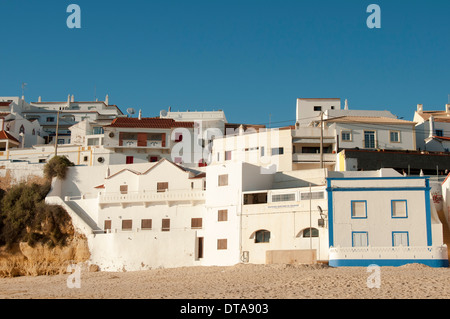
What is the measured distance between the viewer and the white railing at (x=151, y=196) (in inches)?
1793

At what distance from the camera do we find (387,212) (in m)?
38.0

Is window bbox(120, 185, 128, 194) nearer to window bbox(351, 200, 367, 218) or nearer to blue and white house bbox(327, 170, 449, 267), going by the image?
blue and white house bbox(327, 170, 449, 267)

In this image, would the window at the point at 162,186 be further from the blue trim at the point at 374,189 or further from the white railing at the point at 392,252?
the white railing at the point at 392,252

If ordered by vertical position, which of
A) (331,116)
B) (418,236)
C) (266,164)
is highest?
(331,116)

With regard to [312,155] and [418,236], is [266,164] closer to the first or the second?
[312,155]

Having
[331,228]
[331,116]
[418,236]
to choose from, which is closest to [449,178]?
[418,236]

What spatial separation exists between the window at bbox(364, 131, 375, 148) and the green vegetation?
2783 centimetres

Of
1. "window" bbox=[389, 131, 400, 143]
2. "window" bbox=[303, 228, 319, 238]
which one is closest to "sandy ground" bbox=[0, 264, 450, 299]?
"window" bbox=[303, 228, 319, 238]

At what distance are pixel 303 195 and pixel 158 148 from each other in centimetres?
2617

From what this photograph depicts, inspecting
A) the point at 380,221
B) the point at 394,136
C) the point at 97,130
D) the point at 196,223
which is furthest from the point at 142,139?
the point at 380,221

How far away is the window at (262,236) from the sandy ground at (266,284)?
3.62 metres

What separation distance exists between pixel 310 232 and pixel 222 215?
6842 mm

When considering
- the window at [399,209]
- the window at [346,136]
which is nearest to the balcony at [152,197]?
the window at [399,209]
